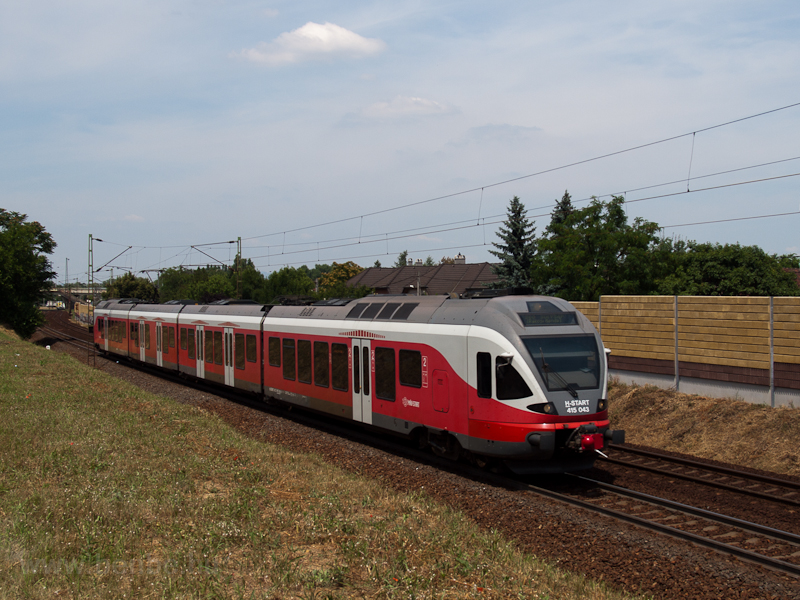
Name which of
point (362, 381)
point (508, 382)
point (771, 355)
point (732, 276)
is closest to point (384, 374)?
point (362, 381)

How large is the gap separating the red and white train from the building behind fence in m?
6.50

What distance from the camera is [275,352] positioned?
61.8ft

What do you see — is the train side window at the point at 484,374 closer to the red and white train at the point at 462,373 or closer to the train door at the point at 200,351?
the red and white train at the point at 462,373

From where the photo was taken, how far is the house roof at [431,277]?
7331 centimetres

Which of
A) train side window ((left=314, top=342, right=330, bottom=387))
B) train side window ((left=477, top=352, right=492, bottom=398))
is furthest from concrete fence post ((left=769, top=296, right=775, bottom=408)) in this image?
train side window ((left=314, top=342, right=330, bottom=387))

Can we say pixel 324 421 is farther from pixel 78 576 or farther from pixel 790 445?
pixel 78 576

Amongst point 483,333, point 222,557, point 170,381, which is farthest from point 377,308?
point 170,381

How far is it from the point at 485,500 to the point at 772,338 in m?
9.37

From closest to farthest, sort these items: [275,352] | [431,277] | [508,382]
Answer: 1. [508,382]
2. [275,352]
3. [431,277]

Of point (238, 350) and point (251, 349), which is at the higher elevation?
point (251, 349)

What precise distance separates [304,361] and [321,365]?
1083 millimetres

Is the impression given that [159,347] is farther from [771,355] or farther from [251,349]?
[771,355]

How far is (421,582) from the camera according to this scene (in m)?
6.00

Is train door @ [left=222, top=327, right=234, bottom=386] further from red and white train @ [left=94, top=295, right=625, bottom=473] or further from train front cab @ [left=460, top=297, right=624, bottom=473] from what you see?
train front cab @ [left=460, top=297, right=624, bottom=473]
